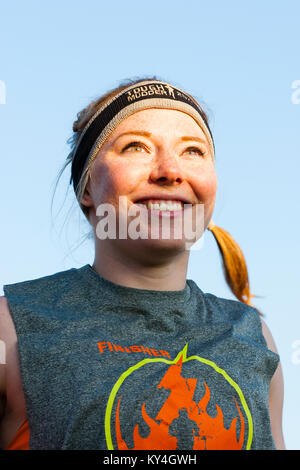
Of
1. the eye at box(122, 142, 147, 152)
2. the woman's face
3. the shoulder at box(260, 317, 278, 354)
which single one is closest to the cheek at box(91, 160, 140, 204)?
the woman's face

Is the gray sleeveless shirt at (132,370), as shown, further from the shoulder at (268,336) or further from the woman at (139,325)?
the shoulder at (268,336)

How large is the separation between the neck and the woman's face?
0.09 metres

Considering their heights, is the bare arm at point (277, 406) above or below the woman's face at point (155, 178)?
below

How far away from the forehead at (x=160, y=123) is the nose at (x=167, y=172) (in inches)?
6.8

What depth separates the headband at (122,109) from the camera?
289 cm

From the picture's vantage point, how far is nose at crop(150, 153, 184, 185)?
8.43ft

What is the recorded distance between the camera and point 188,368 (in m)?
2.41

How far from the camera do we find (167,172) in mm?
2566

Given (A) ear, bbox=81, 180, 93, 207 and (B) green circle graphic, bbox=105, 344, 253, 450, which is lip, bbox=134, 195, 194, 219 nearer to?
(A) ear, bbox=81, 180, 93, 207

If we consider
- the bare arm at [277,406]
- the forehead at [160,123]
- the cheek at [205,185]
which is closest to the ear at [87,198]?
the forehead at [160,123]
